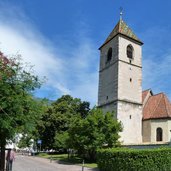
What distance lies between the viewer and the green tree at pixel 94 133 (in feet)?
109

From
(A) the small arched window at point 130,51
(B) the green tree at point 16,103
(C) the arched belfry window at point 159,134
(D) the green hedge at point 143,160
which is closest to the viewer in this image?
(B) the green tree at point 16,103

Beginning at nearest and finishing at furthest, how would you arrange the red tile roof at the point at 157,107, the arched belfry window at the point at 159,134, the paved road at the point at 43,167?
the paved road at the point at 43,167, the arched belfry window at the point at 159,134, the red tile roof at the point at 157,107

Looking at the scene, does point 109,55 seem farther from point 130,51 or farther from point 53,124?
point 53,124

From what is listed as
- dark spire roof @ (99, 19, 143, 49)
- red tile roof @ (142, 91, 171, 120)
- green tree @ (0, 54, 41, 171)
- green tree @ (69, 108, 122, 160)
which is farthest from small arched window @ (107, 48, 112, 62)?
green tree @ (0, 54, 41, 171)

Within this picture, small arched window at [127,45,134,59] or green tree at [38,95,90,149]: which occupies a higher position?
small arched window at [127,45,134,59]

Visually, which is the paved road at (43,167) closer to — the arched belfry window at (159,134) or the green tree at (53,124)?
the arched belfry window at (159,134)

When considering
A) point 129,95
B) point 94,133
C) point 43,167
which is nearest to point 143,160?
point 43,167

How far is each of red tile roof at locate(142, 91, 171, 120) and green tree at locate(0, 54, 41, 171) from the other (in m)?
29.6

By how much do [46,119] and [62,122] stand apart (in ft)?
8.80

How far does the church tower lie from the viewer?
1660 inches

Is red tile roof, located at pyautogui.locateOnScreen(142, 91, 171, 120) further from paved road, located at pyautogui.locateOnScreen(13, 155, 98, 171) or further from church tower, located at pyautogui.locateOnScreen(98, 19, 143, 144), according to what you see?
paved road, located at pyautogui.locateOnScreen(13, 155, 98, 171)

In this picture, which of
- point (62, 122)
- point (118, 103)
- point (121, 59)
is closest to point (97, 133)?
point (118, 103)

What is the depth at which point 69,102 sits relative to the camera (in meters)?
60.7

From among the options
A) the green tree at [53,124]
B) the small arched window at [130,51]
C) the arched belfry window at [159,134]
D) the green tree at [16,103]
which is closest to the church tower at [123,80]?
the small arched window at [130,51]
